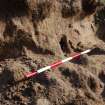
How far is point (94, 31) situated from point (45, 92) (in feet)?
7.85

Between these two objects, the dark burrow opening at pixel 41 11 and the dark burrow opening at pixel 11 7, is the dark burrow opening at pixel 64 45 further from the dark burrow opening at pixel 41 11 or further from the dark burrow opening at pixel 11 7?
the dark burrow opening at pixel 11 7

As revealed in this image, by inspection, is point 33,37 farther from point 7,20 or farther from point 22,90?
point 22,90

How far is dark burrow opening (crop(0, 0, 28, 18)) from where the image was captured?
14.4ft

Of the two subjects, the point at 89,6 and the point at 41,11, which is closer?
the point at 41,11

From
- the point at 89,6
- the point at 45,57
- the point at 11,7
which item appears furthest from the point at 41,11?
the point at 89,6

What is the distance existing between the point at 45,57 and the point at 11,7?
2.75 feet

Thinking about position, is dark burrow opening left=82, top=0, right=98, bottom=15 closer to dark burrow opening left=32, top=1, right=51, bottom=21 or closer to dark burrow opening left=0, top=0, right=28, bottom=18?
dark burrow opening left=32, top=1, right=51, bottom=21

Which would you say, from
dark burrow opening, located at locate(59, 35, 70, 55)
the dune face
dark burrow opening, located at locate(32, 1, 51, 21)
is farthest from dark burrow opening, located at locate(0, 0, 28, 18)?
dark burrow opening, located at locate(59, 35, 70, 55)

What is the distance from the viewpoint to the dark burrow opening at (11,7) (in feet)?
14.4

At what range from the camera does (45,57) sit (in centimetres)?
458

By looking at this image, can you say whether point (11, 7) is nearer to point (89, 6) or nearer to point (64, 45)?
point (64, 45)

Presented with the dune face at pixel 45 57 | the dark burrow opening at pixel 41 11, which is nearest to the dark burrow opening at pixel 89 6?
the dune face at pixel 45 57

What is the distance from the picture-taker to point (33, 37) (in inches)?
179

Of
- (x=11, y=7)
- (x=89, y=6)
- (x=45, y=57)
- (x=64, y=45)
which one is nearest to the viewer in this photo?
(x=11, y=7)
